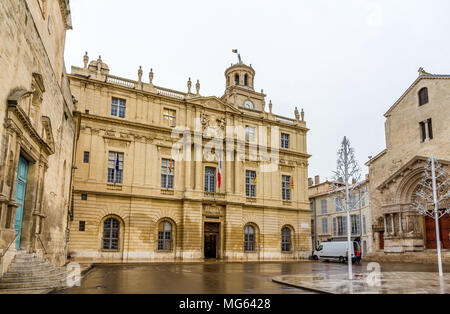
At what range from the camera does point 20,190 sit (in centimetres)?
1172

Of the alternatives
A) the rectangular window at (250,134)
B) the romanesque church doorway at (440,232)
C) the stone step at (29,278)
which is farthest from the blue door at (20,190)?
the romanesque church doorway at (440,232)

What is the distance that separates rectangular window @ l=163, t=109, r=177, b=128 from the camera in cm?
3017

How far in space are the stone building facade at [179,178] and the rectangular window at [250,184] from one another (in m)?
0.09

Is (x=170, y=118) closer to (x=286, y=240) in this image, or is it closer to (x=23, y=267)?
(x=286, y=240)

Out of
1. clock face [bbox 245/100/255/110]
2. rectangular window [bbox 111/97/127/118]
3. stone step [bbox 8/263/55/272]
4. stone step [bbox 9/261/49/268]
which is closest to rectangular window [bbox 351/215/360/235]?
clock face [bbox 245/100/255/110]

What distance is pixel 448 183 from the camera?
2291 centimetres

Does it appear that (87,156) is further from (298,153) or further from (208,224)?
(298,153)

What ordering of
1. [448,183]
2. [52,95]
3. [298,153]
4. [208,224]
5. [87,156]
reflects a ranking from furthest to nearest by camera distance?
[298,153], [208,224], [87,156], [448,183], [52,95]

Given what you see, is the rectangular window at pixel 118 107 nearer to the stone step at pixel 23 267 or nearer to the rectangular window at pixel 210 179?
the rectangular window at pixel 210 179

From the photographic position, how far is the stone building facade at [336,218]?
38781 mm

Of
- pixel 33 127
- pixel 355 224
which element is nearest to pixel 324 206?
pixel 355 224
